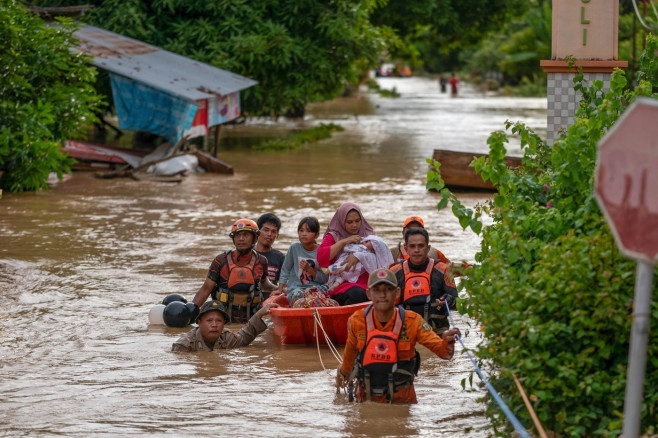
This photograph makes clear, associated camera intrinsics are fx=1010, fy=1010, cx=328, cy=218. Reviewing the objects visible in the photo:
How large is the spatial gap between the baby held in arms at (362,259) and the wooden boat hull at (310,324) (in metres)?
0.47

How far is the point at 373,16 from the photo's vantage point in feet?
108

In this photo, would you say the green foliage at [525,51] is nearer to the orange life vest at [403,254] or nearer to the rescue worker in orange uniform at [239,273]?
the orange life vest at [403,254]

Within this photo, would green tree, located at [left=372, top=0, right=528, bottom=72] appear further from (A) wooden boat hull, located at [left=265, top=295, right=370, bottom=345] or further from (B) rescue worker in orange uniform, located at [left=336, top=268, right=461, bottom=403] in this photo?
(B) rescue worker in orange uniform, located at [left=336, top=268, right=461, bottom=403]

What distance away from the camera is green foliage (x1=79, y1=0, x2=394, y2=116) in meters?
24.4

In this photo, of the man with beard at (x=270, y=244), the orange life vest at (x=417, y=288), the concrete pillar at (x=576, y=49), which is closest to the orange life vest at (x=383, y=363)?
the orange life vest at (x=417, y=288)

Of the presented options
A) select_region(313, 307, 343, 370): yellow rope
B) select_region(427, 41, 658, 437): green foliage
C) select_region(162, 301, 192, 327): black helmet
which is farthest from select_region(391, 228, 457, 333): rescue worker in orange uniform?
select_region(427, 41, 658, 437): green foliage

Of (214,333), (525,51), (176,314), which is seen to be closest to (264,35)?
(176,314)

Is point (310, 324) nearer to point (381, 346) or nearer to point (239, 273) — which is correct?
point (239, 273)

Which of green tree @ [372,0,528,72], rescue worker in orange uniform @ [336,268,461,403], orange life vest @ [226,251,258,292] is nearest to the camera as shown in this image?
rescue worker in orange uniform @ [336,268,461,403]

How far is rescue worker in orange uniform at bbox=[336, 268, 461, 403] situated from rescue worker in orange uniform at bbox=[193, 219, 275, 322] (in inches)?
112

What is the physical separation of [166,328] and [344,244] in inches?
77.7

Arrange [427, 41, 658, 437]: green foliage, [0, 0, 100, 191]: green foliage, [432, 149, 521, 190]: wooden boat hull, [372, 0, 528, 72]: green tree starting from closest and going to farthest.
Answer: [427, 41, 658, 437]: green foliage → [0, 0, 100, 191]: green foliage → [432, 149, 521, 190]: wooden boat hull → [372, 0, 528, 72]: green tree

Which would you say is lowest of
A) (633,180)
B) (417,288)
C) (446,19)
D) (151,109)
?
(417,288)

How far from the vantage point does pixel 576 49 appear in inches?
435
